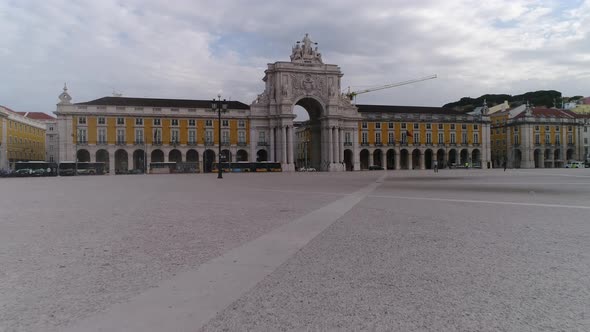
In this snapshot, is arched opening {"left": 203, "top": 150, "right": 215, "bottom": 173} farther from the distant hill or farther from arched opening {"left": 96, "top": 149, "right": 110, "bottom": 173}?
the distant hill

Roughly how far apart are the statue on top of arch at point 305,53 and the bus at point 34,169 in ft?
145

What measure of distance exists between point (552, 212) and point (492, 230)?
12.1 feet

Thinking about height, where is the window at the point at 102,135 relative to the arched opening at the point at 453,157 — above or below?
above

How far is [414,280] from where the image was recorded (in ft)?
14.9

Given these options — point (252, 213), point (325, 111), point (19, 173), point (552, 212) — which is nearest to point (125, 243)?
point (252, 213)

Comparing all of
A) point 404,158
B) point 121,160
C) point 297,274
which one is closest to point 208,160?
point 121,160

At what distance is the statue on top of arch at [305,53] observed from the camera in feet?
245

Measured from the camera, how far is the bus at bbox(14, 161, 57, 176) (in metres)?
57.4

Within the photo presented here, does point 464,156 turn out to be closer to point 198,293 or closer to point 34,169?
point 34,169

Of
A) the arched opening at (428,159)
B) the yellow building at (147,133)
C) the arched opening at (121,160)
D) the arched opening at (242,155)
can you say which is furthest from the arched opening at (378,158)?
the arched opening at (121,160)

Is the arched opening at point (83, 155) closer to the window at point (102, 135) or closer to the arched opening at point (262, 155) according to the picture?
the window at point (102, 135)

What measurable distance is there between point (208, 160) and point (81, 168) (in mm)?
21011

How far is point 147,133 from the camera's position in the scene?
233 ft

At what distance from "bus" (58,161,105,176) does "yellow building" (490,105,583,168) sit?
287ft
